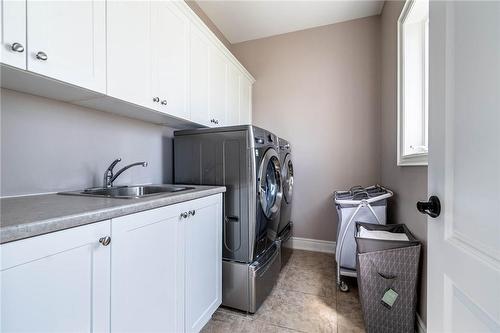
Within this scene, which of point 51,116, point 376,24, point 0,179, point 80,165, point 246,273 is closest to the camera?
point 0,179

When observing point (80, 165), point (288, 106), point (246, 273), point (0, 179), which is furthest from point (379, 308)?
point (288, 106)

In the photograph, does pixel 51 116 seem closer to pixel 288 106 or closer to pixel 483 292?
pixel 483 292

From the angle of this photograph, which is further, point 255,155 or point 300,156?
point 300,156

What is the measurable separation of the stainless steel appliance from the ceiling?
161cm

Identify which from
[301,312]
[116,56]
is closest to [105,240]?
[116,56]

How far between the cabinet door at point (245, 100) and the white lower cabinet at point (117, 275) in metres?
1.67

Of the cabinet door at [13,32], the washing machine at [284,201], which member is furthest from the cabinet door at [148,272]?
the washing machine at [284,201]

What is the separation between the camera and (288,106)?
2953 millimetres

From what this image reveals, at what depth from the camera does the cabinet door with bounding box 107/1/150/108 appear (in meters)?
1.11

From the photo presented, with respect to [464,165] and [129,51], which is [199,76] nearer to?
[129,51]

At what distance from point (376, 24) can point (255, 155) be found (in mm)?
2393

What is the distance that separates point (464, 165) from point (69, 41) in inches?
58.2

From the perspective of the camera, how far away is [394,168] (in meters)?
1.98

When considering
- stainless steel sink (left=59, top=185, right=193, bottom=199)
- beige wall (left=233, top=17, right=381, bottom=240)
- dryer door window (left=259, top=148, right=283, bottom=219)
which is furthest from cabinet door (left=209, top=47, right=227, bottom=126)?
beige wall (left=233, top=17, right=381, bottom=240)
